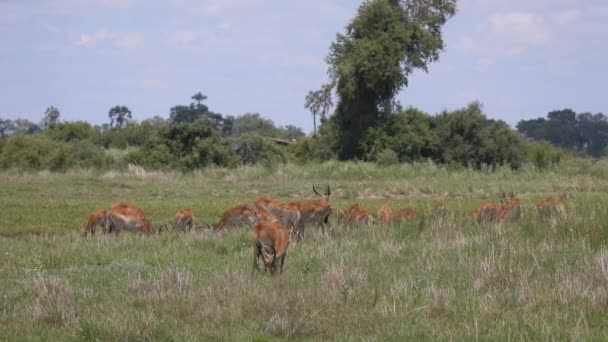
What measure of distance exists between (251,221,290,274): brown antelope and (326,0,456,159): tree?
35591mm

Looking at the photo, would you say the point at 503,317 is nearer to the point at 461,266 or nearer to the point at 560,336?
the point at 560,336

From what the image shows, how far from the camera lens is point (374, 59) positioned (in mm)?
45000

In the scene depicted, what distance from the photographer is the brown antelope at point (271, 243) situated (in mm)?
9758

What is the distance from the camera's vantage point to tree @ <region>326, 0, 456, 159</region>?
1778 inches

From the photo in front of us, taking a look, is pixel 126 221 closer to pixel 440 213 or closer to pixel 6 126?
pixel 440 213

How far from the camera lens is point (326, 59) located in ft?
156

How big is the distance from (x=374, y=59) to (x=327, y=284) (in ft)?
122

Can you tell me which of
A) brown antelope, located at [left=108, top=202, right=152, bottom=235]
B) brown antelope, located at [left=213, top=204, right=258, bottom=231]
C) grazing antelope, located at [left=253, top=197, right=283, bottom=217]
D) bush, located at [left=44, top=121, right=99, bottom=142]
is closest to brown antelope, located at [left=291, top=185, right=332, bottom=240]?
grazing antelope, located at [left=253, top=197, right=283, bottom=217]

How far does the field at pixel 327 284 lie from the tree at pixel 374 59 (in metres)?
30.0

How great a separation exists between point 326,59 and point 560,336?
41377 millimetres

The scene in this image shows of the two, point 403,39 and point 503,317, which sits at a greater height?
point 403,39

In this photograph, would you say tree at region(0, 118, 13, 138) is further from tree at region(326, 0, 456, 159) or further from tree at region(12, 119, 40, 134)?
tree at region(326, 0, 456, 159)

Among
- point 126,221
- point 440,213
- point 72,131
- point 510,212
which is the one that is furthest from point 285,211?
point 72,131

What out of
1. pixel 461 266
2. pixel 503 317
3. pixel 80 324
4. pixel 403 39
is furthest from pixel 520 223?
pixel 403 39
